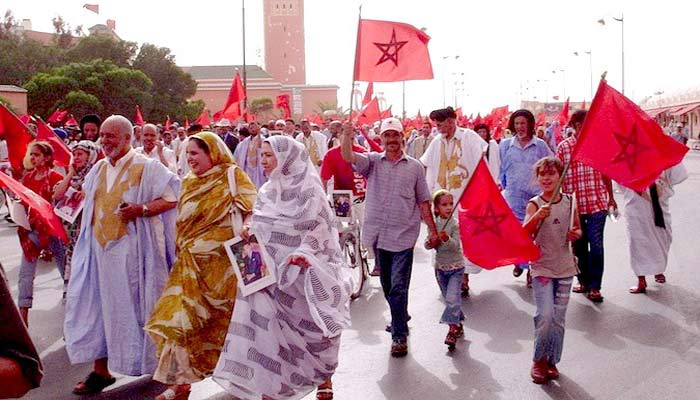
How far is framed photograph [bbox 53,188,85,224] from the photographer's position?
632cm

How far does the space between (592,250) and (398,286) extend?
2458 millimetres

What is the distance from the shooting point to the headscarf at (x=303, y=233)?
15.5 ft

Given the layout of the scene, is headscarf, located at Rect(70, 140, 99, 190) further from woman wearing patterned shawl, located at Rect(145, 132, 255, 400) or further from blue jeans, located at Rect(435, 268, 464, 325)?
blue jeans, located at Rect(435, 268, 464, 325)

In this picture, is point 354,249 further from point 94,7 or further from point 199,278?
point 94,7

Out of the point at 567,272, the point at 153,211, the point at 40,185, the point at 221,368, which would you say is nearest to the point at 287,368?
the point at 221,368

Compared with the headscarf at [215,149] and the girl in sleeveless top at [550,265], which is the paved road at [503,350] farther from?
the headscarf at [215,149]

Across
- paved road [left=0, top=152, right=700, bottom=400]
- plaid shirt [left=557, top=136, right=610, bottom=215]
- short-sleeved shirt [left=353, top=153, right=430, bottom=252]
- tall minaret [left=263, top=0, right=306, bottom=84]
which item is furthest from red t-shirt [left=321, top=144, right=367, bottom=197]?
tall minaret [left=263, top=0, right=306, bottom=84]

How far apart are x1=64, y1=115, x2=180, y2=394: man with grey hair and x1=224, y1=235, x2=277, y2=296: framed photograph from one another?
2.88 ft

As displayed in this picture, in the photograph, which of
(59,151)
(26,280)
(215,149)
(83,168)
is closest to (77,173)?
(83,168)

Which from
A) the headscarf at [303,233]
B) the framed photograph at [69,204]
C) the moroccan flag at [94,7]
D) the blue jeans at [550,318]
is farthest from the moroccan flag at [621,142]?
the moroccan flag at [94,7]

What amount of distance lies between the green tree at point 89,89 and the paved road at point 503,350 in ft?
126

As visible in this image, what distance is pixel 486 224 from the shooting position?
5.64 m

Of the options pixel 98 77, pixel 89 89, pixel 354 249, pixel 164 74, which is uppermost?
pixel 164 74

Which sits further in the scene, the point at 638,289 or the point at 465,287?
the point at 465,287
